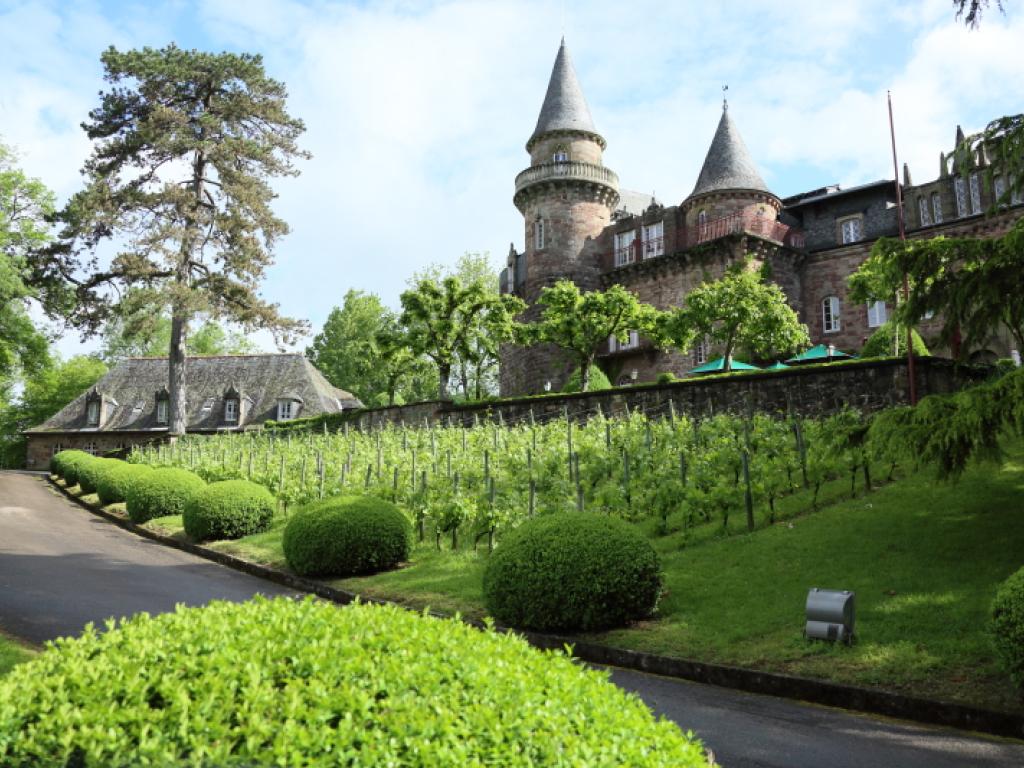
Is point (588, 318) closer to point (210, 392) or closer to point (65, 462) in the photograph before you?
point (65, 462)

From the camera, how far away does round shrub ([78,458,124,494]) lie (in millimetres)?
26078

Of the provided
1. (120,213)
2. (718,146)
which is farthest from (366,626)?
(718,146)

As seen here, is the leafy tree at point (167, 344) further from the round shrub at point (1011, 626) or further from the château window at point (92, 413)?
the round shrub at point (1011, 626)

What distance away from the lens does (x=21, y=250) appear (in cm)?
3912

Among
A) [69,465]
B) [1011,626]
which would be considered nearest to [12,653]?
[1011,626]

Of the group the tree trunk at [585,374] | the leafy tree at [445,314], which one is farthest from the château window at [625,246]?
the tree trunk at [585,374]

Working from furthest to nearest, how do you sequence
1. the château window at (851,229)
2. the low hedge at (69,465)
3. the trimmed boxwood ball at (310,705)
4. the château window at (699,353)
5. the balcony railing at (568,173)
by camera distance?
the balcony railing at (568,173) → the château window at (851,229) → the château window at (699,353) → the low hedge at (69,465) → the trimmed boxwood ball at (310,705)

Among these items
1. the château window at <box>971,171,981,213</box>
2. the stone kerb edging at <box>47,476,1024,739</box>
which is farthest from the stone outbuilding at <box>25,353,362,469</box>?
the stone kerb edging at <box>47,476,1024,739</box>

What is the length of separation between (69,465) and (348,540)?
23415 mm

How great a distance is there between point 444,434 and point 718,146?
2281 cm

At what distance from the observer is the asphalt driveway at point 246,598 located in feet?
18.3

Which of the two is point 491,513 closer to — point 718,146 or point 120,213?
point 120,213

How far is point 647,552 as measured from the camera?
29.7 feet

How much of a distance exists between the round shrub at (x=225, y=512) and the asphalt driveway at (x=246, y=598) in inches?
27.8
